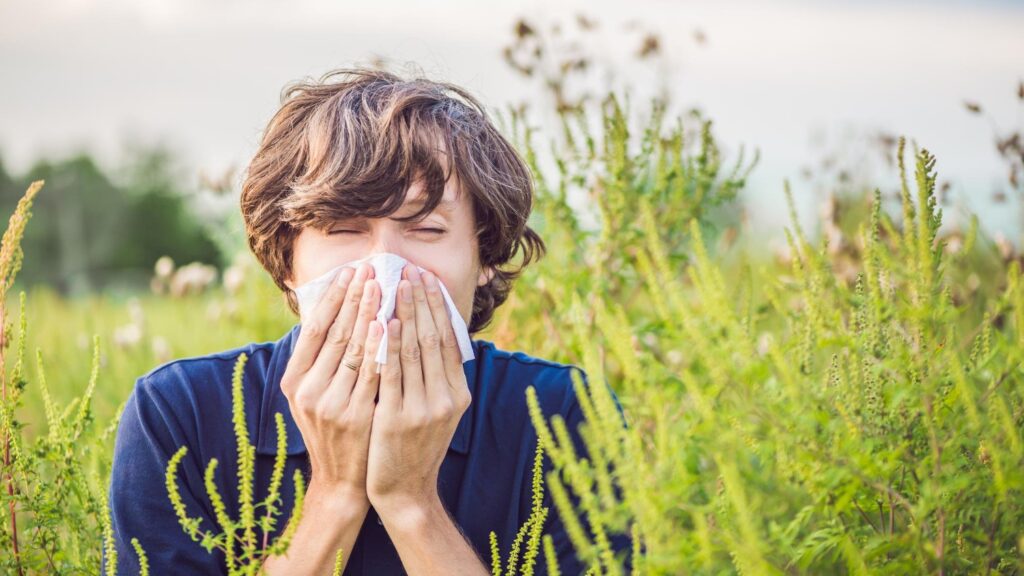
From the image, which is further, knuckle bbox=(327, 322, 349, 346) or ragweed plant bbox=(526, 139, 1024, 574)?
→ knuckle bbox=(327, 322, 349, 346)

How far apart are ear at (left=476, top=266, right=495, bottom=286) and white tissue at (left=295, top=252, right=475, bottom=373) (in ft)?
1.34

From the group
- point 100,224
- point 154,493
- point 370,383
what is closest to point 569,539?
point 370,383

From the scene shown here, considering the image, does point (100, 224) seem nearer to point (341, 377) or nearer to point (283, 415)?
point (283, 415)

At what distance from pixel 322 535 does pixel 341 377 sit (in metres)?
0.33

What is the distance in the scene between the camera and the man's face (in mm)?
2141

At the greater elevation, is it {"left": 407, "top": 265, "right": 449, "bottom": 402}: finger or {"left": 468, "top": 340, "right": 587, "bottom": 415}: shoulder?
{"left": 407, "top": 265, "right": 449, "bottom": 402}: finger

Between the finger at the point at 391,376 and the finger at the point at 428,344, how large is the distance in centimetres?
6

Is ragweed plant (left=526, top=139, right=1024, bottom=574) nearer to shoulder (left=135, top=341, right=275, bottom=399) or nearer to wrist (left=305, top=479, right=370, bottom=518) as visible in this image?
wrist (left=305, top=479, right=370, bottom=518)

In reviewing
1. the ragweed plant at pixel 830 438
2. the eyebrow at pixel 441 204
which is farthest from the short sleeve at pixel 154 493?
the ragweed plant at pixel 830 438

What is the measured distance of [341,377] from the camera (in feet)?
6.48

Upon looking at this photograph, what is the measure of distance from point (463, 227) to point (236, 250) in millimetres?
3316

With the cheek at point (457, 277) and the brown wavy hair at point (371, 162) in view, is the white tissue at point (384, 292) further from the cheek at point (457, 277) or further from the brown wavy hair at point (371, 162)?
the brown wavy hair at point (371, 162)

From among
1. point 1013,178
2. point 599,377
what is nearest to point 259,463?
point 599,377

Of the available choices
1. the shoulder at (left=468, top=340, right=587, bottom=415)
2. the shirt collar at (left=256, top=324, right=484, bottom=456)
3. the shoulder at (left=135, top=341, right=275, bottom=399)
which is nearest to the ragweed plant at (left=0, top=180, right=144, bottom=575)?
the shoulder at (left=135, top=341, right=275, bottom=399)
